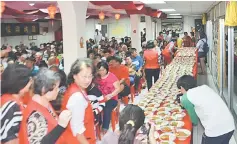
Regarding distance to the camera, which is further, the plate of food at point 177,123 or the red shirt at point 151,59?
the red shirt at point 151,59

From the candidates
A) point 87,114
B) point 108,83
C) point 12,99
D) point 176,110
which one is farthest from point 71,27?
point 12,99

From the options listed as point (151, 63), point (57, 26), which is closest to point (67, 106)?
point (151, 63)

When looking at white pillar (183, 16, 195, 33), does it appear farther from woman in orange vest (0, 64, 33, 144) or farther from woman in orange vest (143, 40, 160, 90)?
woman in orange vest (0, 64, 33, 144)

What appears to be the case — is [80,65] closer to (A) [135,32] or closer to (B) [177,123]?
(B) [177,123]

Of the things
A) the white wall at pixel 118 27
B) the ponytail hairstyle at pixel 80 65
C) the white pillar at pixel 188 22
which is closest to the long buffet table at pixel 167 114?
the ponytail hairstyle at pixel 80 65

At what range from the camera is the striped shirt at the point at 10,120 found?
8.59 ft

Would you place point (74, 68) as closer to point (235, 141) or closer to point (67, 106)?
point (67, 106)

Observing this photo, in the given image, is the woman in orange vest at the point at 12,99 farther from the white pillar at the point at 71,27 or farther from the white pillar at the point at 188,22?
the white pillar at the point at 188,22

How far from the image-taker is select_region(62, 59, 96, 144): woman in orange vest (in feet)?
9.69

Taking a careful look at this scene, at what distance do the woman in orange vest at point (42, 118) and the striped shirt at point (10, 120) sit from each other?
48mm

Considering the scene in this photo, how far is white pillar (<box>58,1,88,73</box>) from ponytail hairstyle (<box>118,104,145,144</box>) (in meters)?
4.95

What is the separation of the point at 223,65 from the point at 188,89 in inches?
179

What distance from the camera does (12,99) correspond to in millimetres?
2701

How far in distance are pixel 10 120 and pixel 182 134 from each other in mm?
1924
